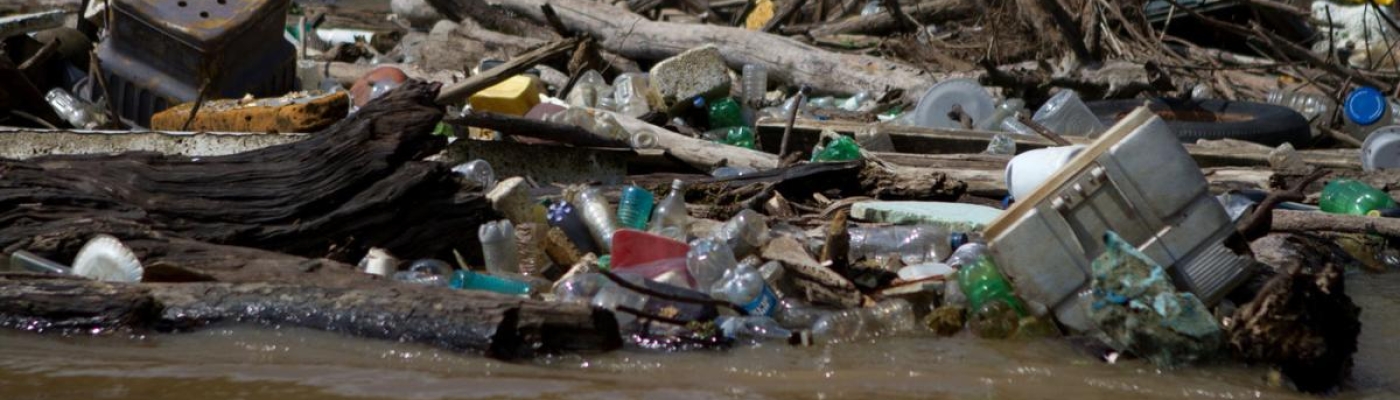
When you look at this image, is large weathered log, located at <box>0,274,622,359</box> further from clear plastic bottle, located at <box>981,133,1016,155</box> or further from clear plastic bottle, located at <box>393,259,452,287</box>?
clear plastic bottle, located at <box>981,133,1016,155</box>

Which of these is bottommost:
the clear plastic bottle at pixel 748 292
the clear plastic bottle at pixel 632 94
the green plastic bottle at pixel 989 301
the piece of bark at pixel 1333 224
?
the clear plastic bottle at pixel 632 94

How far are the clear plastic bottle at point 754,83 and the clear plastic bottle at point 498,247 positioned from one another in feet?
12.9

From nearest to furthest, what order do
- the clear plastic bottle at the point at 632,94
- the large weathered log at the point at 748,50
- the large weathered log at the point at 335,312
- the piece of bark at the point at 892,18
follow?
the large weathered log at the point at 335,312 → the clear plastic bottle at the point at 632,94 → the large weathered log at the point at 748,50 → the piece of bark at the point at 892,18

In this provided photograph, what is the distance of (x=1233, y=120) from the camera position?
24.5ft

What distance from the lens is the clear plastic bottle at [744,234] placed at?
4695 mm

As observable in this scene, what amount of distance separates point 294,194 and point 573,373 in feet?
6.01

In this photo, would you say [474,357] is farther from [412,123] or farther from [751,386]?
[412,123]

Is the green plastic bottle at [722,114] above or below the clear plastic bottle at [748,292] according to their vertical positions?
below

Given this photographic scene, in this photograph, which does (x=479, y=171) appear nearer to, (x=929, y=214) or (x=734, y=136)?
(x=929, y=214)

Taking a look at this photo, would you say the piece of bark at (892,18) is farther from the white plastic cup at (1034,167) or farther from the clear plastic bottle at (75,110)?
the white plastic cup at (1034,167)

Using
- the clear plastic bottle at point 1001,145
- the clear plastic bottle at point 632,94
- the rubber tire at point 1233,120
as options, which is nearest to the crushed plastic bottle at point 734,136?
the clear plastic bottle at point 632,94

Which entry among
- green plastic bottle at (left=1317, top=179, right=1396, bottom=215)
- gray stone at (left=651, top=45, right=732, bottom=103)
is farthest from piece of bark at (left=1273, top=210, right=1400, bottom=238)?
gray stone at (left=651, top=45, right=732, bottom=103)

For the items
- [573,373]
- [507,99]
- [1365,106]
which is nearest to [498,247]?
[573,373]

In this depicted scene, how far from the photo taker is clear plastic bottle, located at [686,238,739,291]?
429 centimetres
